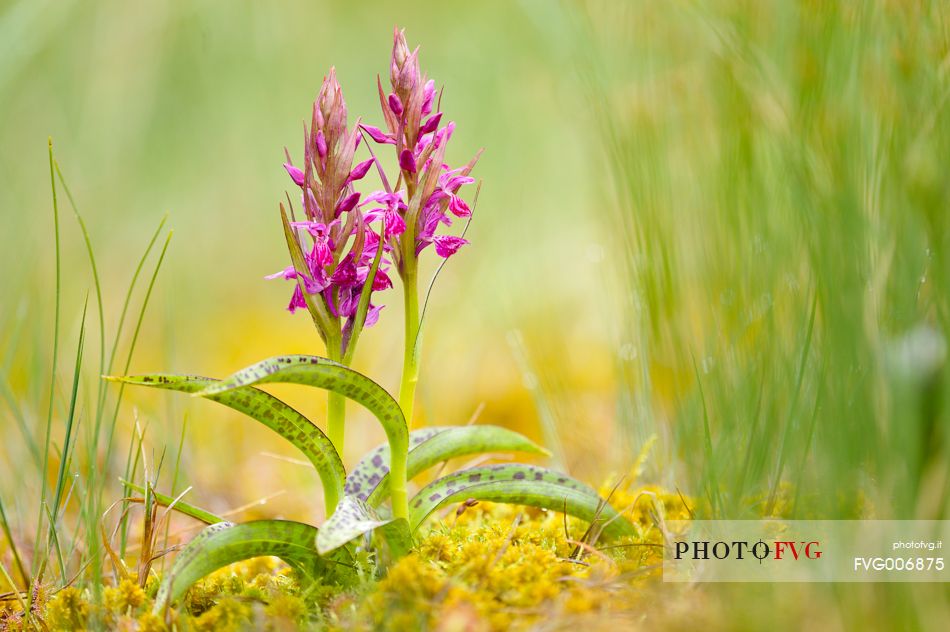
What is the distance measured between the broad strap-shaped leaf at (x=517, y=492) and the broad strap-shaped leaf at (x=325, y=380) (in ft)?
0.51

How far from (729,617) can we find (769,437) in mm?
386

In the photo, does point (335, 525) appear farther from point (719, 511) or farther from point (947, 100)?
point (947, 100)

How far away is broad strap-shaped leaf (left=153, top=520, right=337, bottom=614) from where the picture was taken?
4.19ft

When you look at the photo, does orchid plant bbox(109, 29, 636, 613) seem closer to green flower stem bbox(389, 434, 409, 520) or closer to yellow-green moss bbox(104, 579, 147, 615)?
green flower stem bbox(389, 434, 409, 520)

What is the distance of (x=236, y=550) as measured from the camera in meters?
1.35

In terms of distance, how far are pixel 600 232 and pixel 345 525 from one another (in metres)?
2.40

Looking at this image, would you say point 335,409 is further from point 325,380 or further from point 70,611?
point 70,611

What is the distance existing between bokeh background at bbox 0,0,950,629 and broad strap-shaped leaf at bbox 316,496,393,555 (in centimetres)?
52

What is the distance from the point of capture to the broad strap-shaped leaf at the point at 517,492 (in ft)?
5.00

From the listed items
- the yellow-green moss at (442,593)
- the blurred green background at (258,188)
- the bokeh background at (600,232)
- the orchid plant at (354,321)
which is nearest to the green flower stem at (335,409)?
the orchid plant at (354,321)

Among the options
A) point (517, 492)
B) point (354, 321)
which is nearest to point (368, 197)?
point (354, 321)

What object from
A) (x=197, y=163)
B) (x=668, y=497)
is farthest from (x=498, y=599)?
(x=197, y=163)
